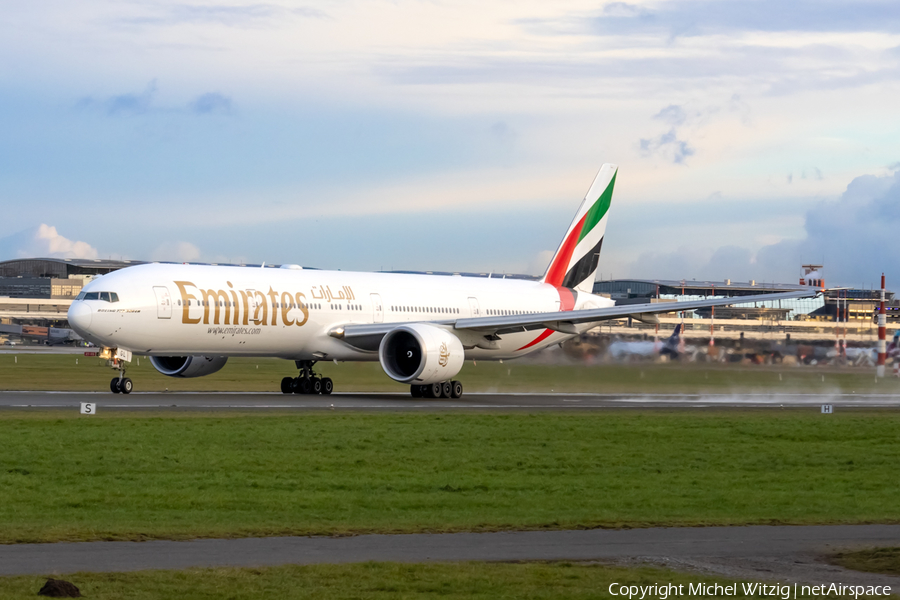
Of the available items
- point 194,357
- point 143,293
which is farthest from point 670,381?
point 143,293

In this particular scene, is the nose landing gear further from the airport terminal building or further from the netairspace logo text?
the airport terminal building

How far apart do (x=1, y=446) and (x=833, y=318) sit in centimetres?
8516

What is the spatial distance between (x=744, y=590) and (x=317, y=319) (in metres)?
30.5

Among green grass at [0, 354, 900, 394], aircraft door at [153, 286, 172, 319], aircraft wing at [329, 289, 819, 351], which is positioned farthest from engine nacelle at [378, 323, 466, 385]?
aircraft door at [153, 286, 172, 319]

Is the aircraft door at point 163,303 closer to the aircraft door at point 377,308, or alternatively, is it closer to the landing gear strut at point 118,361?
the landing gear strut at point 118,361

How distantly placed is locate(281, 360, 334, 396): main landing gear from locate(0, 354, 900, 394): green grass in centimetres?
317

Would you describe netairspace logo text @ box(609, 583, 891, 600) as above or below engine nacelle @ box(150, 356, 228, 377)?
below

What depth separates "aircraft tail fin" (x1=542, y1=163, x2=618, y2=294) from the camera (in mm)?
51250

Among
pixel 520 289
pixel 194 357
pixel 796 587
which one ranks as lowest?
pixel 796 587

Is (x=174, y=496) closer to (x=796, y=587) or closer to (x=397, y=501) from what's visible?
(x=397, y=501)

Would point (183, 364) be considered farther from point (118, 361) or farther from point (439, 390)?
point (439, 390)

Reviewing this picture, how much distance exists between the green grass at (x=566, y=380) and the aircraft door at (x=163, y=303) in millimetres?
7443

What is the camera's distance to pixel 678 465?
21375 millimetres

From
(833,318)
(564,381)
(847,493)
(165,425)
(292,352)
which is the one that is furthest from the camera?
(833,318)
